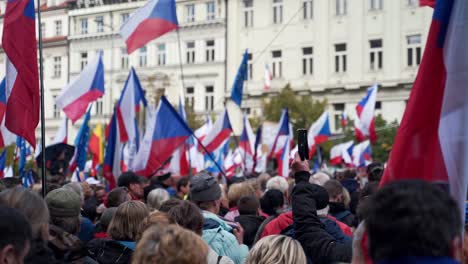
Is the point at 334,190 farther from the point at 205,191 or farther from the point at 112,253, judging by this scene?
the point at 112,253

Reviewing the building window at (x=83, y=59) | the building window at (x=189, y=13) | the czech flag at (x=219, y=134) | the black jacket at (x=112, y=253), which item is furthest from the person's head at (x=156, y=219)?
the building window at (x=83, y=59)

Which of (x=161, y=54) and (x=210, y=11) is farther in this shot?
(x=161, y=54)

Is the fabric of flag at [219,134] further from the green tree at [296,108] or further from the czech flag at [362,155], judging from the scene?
the green tree at [296,108]

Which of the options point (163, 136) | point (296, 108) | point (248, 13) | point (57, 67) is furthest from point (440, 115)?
point (57, 67)

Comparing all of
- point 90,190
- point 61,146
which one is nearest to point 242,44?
point 61,146

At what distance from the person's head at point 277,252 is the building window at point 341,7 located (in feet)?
129

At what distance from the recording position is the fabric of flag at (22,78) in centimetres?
741

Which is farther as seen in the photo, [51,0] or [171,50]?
[51,0]

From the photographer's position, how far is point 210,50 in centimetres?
4716

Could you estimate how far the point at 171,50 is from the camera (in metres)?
48.6

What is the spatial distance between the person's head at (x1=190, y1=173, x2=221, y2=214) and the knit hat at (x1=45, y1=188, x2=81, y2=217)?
127 centimetres

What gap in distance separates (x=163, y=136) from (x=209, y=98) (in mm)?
34733

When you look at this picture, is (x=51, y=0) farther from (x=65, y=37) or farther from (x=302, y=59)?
(x=302, y=59)

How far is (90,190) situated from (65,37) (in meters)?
46.5
